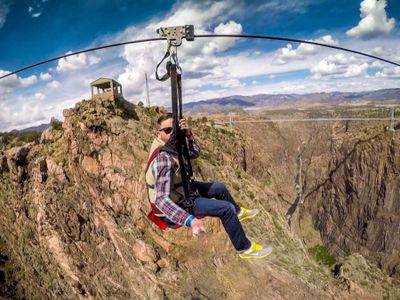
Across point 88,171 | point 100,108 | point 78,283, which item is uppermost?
point 100,108

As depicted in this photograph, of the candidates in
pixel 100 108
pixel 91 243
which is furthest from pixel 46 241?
pixel 100 108

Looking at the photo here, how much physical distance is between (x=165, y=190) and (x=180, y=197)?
41 cm

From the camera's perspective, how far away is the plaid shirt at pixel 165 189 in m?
4.43

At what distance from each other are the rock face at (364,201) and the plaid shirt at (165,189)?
66603 mm

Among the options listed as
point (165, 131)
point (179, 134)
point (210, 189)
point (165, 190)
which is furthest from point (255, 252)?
point (165, 131)

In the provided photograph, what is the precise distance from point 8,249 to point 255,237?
2399cm

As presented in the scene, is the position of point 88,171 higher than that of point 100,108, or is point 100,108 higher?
point 100,108

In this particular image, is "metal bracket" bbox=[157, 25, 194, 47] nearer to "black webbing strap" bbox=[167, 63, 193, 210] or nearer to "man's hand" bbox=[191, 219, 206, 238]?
"black webbing strap" bbox=[167, 63, 193, 210]

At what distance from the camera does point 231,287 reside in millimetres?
19062

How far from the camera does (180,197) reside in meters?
4.82

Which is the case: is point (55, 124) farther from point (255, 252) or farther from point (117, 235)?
point (255, 252)

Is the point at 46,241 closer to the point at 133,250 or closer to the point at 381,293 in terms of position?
the point at 133,250

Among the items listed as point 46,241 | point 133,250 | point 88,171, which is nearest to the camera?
point 133,250

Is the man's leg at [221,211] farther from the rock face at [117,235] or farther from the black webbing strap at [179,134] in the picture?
the rock face at [117,235]
